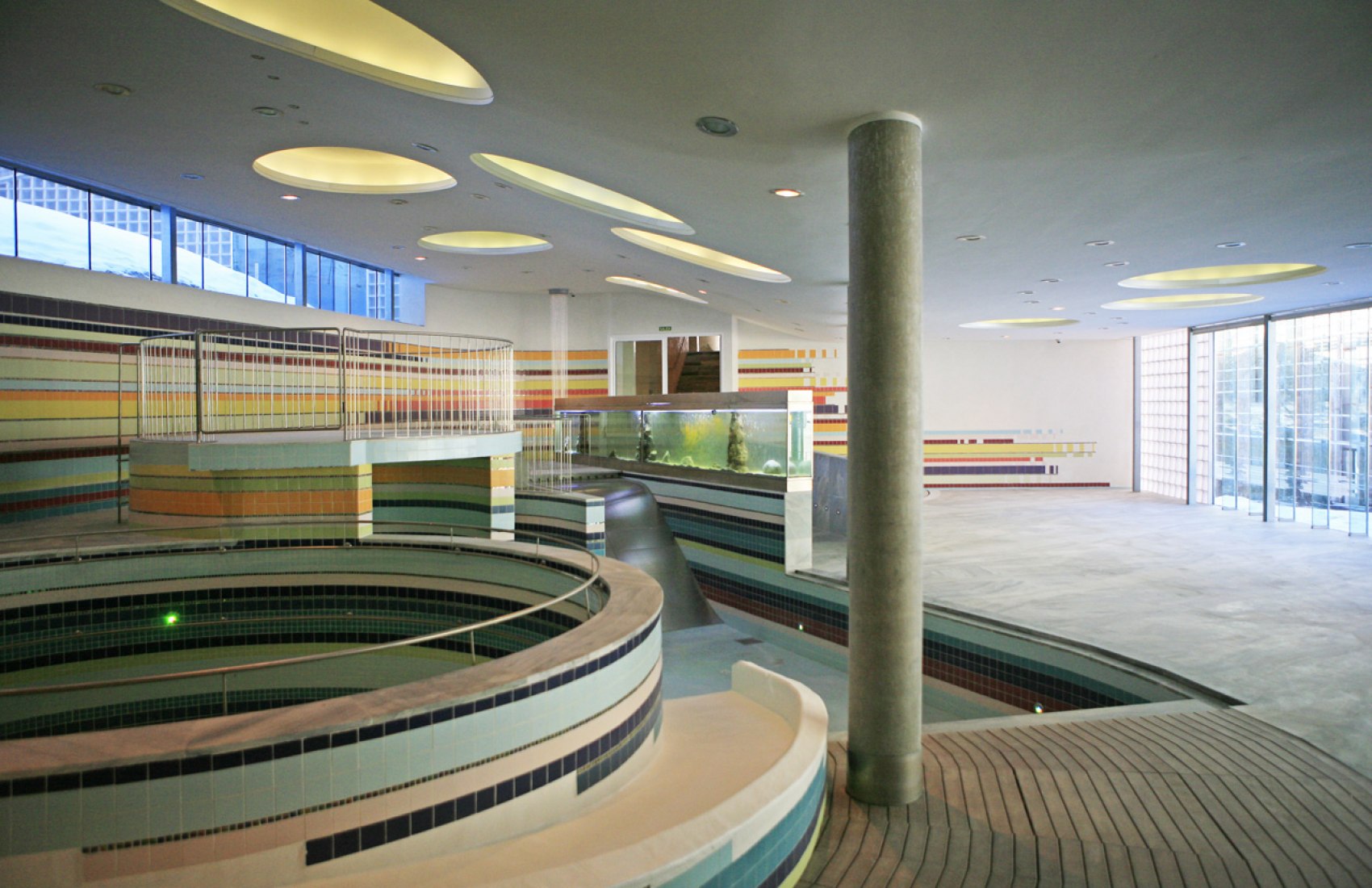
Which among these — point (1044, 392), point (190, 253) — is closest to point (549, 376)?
point (190, 253)

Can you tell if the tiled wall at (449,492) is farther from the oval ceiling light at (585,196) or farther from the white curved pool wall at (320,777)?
the white curved pool wall at (320,777)

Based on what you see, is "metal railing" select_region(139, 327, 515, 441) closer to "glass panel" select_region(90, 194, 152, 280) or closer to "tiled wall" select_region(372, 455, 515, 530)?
"tiled wall" select_region(372, 455, 515, 530)

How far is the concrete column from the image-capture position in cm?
454

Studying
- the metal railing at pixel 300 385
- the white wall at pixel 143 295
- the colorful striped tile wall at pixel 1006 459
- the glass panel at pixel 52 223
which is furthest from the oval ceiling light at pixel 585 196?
the colorful striped tile wall at pixel 1006 459

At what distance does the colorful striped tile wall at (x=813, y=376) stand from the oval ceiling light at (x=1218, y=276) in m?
8.60

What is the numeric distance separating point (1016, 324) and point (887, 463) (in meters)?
14.3

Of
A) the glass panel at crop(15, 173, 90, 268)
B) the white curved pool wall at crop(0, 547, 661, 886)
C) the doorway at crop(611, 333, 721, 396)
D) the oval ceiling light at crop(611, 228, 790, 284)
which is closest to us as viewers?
the white curved pool wall at crop(0, 547, 661, 886)

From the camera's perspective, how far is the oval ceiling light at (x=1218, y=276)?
10930 millimetres

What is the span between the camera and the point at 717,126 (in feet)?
17.2

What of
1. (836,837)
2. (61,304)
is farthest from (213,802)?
(61,304)

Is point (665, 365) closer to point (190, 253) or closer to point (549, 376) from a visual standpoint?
point (549, 376)

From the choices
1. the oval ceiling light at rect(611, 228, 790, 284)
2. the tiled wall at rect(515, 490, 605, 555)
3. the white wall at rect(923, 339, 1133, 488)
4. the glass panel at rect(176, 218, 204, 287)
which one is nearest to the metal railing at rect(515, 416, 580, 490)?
the tiled wall at rect(515, 490, 605, 555)

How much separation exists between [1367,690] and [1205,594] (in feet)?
9.79

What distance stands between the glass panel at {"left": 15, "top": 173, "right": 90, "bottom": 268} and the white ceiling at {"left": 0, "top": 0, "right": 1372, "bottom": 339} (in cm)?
62
